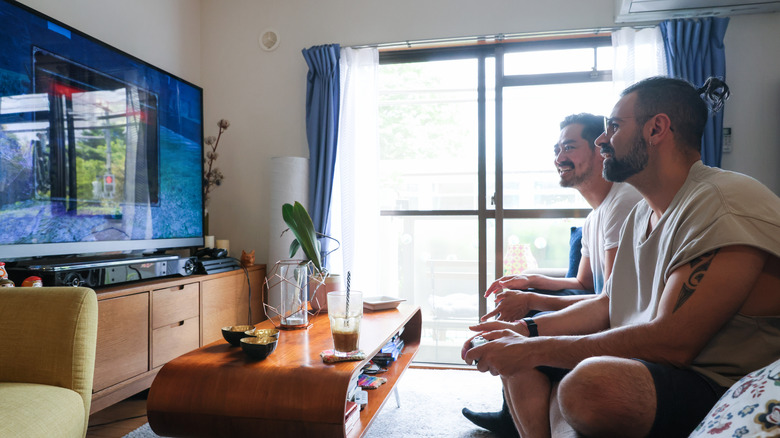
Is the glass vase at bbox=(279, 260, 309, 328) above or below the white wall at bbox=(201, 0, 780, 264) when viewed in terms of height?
below

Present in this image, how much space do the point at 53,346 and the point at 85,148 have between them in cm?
119

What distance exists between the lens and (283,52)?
360 cm

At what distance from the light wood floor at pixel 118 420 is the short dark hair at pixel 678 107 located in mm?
2360

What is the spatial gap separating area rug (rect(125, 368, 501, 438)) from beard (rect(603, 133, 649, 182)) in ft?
3.83

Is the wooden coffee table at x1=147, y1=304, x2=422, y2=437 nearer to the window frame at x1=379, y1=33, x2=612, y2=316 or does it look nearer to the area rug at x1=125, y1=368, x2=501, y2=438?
the area rug at x1=125, y1=368, x2=501, y2=438

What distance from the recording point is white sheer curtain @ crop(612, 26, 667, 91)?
10.0 ft

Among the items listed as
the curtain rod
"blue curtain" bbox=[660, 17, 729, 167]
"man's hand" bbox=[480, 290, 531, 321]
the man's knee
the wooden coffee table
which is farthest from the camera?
the curtain rod

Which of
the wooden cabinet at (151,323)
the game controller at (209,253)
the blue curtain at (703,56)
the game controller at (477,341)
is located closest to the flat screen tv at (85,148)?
the game controller at (209,253)

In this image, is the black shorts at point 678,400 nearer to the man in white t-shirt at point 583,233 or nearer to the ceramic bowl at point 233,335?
the man in white t-shirt at point 583,233

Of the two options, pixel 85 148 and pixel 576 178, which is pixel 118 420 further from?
pixel 576 178

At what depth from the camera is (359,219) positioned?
338 cm

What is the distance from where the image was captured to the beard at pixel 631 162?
1.30 metres

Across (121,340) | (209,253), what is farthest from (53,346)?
(209,253)

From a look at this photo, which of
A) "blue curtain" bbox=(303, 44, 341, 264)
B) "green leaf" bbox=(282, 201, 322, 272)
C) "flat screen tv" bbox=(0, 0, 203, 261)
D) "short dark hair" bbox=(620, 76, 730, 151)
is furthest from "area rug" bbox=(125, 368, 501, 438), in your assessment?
"short dark hair" bbox=(620, 76, 730, 151)
